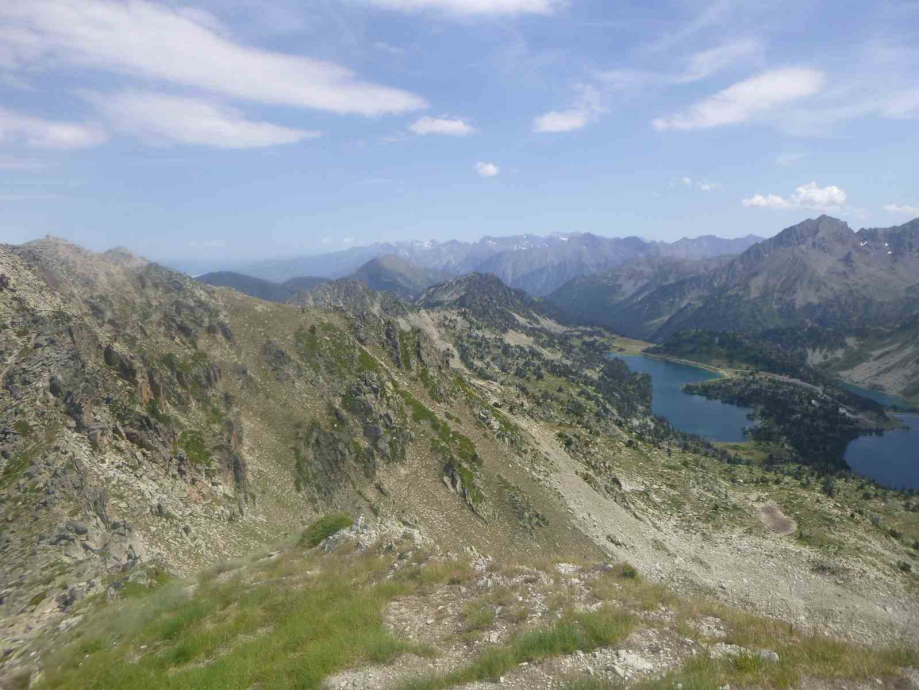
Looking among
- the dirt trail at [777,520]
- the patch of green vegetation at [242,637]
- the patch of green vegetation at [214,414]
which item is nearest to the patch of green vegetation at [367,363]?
the patch of green vegetation at [214,414]

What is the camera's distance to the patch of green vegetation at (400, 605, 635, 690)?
12680 millimetres

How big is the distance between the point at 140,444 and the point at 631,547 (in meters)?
58.0

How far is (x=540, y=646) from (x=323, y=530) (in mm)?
18400

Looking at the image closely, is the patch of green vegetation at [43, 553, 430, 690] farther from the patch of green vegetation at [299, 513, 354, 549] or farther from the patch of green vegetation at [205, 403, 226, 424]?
the patch of green vegetation at [205, 403, 226, 424]

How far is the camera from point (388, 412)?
6556cm

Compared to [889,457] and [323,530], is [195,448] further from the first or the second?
[889,457]

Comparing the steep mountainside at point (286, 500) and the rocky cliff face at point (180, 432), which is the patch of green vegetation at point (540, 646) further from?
the rocky cliff face at point (180, 432)

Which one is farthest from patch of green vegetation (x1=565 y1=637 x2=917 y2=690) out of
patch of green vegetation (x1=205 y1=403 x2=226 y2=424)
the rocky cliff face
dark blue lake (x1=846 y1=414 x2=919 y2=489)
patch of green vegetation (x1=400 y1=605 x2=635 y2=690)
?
dark blue lake (x1=846 y1=414 x2=919 y2=489)

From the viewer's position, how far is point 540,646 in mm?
13562

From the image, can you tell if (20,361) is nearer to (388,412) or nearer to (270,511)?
(270,511)

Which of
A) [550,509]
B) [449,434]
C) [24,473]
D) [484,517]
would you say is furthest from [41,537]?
[550,509]

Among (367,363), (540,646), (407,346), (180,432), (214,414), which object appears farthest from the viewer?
(407,346)

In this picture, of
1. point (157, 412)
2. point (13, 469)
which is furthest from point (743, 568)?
point (13, 469)

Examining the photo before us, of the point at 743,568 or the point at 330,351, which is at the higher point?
the point at 330,351
